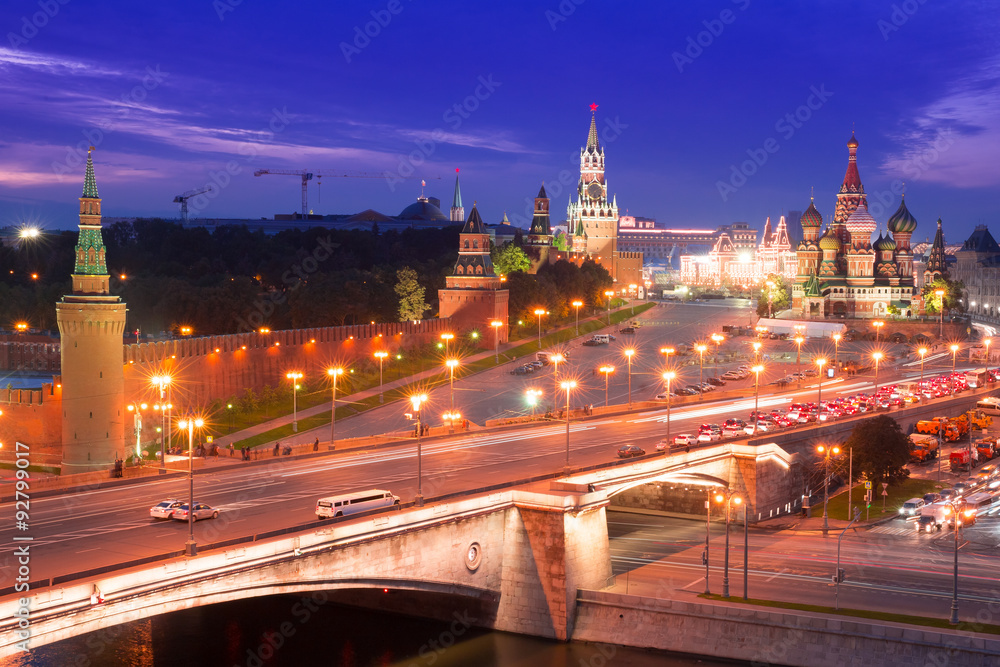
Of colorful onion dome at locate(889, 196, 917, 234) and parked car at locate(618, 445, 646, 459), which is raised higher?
colorful onion dome at locate(889, 196, 917, 234)

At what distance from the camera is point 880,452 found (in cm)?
5244

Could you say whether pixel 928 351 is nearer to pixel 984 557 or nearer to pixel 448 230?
pixel 984 557

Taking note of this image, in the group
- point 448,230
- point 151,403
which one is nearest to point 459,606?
point 151,403

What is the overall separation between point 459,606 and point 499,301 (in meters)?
57.4

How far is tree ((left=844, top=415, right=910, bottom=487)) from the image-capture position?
172ft

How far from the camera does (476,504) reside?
3319 cm

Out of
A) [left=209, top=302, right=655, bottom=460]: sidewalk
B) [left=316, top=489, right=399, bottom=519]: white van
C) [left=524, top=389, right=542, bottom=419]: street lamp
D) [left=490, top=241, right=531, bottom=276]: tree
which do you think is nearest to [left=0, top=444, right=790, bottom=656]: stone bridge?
[left=316, top=489, right=399, bottom=519]: white van

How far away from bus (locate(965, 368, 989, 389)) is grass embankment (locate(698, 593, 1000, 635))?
44084mm

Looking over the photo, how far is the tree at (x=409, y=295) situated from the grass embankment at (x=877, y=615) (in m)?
59.6

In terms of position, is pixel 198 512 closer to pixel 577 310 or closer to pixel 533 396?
pixel 533 396

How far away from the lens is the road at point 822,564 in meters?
36.3

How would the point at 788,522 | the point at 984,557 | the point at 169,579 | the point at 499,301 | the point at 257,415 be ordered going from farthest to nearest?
the point at 499,301 < the point at 257,415 < the point at 788,522 < the point at 984,557 < the point at 169,579

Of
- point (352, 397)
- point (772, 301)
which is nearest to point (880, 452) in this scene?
point (352, 397)

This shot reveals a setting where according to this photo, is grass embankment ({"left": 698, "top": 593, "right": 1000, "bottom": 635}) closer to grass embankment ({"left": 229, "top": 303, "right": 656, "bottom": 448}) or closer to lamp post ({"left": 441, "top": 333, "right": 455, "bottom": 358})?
grass embankment ({"left": 229, "top": 303, "right": 656, "bottom": 448})
